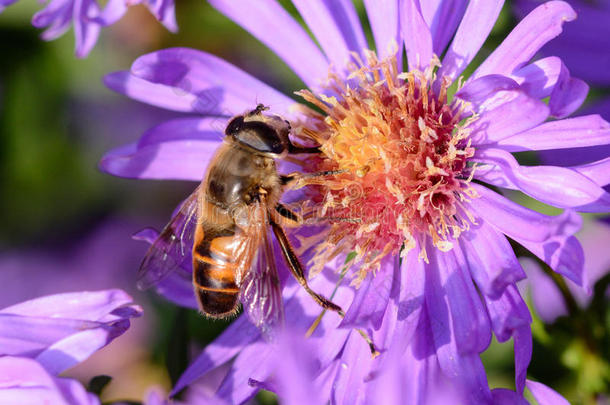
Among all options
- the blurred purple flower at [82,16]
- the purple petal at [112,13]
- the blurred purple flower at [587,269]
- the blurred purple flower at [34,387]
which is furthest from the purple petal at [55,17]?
the blurred purple flower at [587,269]

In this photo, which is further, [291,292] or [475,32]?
[291,292]

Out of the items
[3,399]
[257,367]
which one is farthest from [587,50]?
[3,399]

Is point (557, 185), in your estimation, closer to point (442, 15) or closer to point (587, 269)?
point (442, 15)

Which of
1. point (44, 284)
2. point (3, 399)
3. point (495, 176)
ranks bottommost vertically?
point (44, 284)

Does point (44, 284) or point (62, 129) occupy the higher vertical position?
point (62, 129)

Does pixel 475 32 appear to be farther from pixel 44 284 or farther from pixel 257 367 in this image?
pixel 44 284

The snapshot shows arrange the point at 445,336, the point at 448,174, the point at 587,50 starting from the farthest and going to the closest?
the point at 587,50 → the point at 448,174 → the point at 445,336

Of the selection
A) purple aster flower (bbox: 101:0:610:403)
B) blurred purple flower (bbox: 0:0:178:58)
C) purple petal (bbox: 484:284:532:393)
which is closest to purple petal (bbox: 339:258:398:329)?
purple aster flower (bbox: 101:0:610:403)
